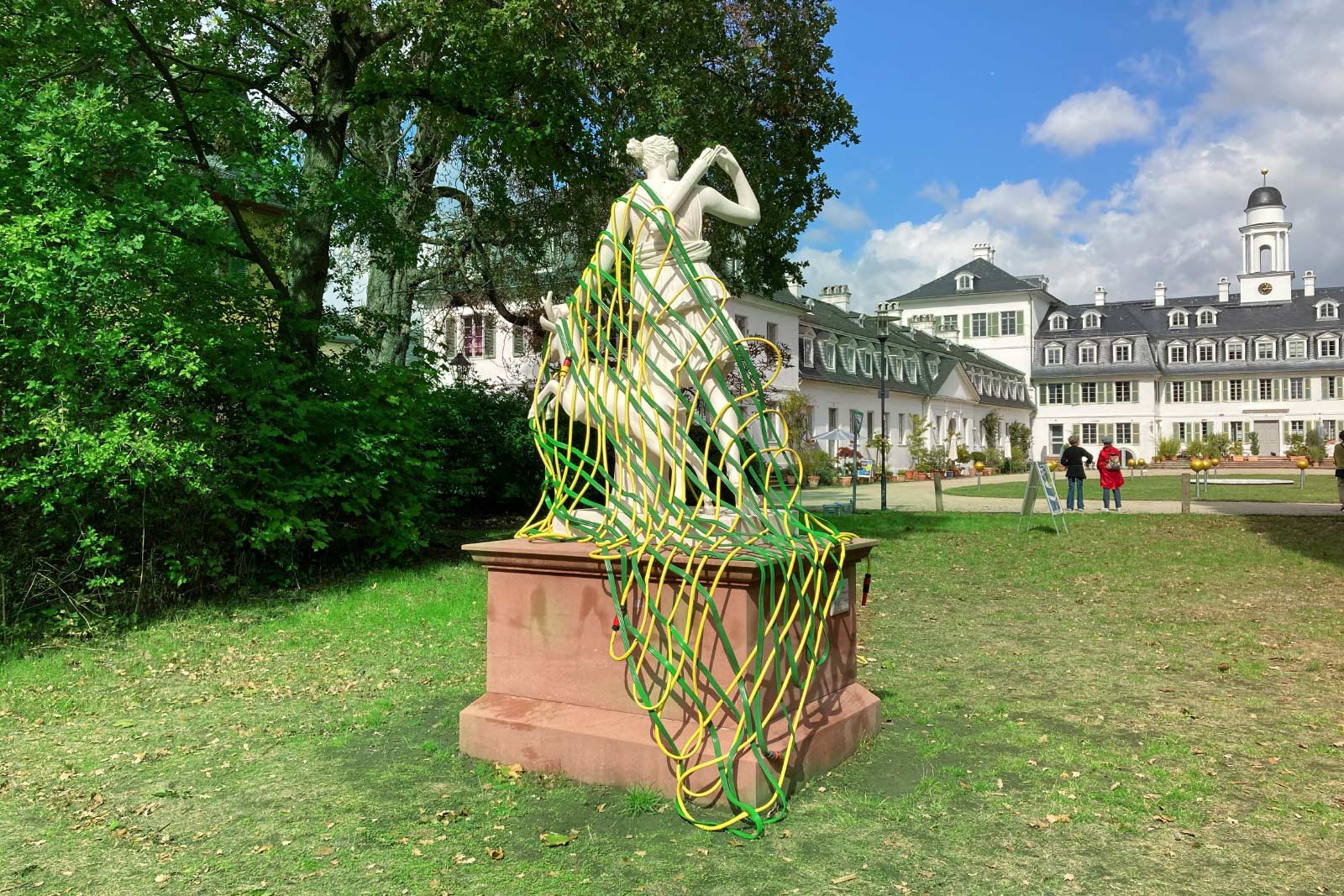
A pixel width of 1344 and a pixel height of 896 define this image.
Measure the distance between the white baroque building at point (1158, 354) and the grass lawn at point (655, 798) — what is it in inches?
2210

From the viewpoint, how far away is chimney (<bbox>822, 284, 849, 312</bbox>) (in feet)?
179

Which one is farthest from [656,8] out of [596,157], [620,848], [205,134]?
[620,848]

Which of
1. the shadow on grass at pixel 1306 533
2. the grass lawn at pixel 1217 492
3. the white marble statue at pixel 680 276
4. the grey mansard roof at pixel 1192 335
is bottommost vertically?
the shadow on grass at pixel 1306 533

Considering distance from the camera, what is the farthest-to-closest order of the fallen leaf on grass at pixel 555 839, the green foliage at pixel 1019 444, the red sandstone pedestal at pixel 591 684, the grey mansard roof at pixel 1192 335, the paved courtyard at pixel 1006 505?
the grey mansard roof at pixel 1192 335 < the green foliage at pixel 1019 444 < the paved courtyard at pixel 1006 505 < the red sandstone pedestal at pixel 591 684 < the fallen leaf on grass at pixel 555 839

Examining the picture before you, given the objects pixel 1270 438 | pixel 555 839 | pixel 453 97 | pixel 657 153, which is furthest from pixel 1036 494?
pixel 1270 438

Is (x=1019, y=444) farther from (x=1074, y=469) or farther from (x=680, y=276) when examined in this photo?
(x=680, y=276)

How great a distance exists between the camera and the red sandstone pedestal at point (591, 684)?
4301 millimetres

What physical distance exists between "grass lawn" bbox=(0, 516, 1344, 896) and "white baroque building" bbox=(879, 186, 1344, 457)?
56133 millimetres

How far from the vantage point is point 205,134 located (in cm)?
1120

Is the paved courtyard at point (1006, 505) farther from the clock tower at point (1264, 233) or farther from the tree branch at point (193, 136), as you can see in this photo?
the clock tower at point (1264, 233)

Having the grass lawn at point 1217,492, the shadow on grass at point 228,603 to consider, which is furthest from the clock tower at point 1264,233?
the shadow on grass at point 228,603

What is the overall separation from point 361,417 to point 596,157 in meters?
4.44

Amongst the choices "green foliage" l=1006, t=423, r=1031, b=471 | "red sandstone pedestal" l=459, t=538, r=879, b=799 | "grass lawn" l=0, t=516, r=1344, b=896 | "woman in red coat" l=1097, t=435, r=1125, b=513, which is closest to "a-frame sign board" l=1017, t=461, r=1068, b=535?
"woman in red coat" l=1097, t=435, r=1125, b=513

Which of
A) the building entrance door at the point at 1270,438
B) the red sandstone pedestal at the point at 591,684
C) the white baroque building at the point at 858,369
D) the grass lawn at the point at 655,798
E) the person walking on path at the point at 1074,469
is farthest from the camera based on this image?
the building entrance door at the point at 1270,438
